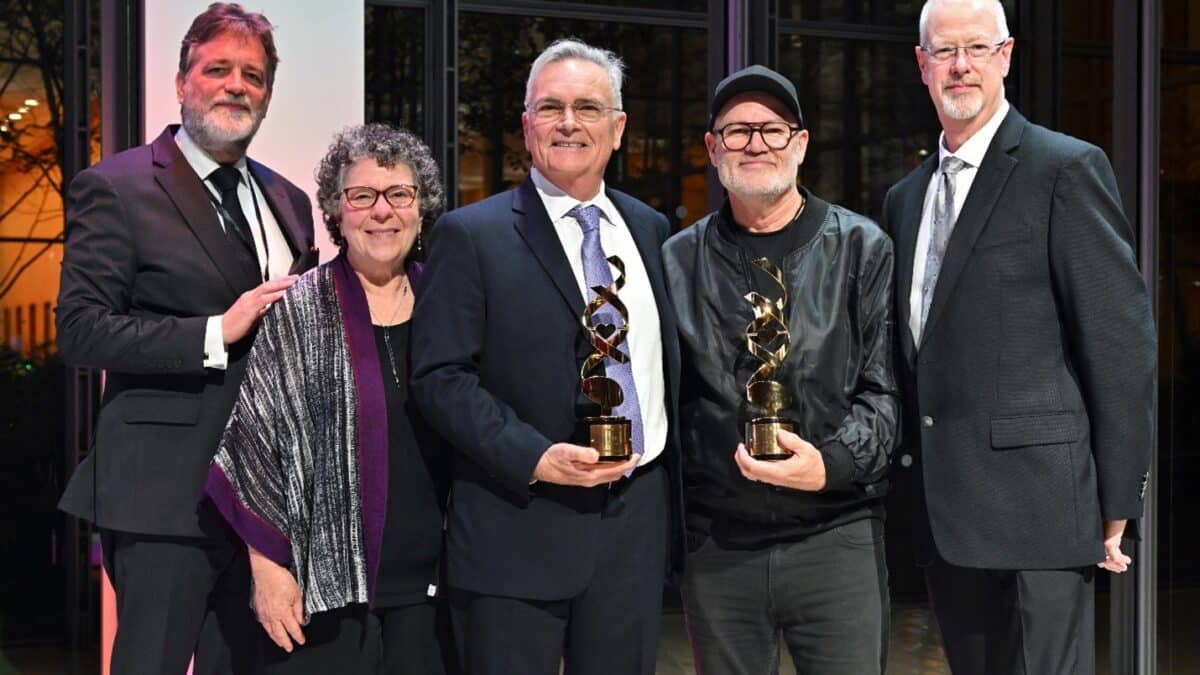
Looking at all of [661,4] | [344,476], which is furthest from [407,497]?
[661,4]

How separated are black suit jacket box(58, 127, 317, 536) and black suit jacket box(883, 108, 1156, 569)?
147 centimetres

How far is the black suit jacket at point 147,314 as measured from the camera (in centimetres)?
263

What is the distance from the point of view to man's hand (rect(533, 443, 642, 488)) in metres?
2.26

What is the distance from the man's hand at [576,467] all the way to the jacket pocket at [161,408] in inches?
32.2

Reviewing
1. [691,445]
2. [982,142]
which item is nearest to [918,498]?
[691,445]

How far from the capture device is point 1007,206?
254cm

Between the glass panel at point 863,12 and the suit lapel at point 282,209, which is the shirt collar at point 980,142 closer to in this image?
the suit lapel at point 282,209

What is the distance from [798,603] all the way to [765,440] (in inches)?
14.4

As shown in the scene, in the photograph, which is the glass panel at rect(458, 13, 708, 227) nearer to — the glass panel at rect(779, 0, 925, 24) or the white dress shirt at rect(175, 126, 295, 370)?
the glass panel at rect(779, 0, 925, 24)

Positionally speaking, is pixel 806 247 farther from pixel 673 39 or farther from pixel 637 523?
pixel 673 39

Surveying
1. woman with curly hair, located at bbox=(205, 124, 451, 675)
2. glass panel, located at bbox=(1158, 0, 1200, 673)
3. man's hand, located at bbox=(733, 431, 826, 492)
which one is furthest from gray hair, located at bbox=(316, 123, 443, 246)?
glass panel, located at bbox=(1158, 0, 1200, 673)

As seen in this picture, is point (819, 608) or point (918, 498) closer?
point (819, 608)

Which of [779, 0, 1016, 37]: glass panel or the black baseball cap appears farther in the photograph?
[779, 0, 1016, 37]: glass panel

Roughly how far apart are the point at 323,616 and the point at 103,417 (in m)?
0.68
